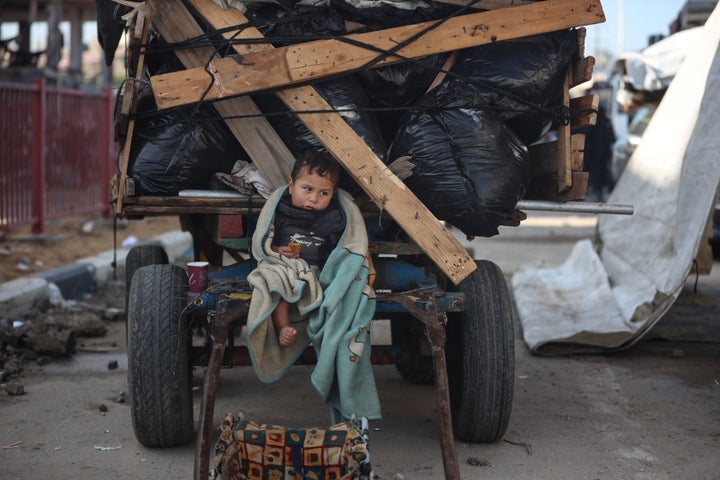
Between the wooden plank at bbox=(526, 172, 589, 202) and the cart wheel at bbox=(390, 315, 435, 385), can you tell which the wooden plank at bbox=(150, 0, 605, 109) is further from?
the cart wheel at bbox=(390, 315, 435, 385)

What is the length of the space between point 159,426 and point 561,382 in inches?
106

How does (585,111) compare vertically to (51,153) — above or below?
above

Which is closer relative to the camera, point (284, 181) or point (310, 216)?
point (310, 216)

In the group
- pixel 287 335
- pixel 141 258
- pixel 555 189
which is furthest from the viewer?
pixel 141 258

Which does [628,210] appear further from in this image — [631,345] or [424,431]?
[631,345]

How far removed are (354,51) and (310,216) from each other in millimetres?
749

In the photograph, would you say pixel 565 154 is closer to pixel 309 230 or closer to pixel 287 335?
pixel 309 230

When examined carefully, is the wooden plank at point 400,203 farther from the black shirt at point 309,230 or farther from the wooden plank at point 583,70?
the wooden plank at point 583,70

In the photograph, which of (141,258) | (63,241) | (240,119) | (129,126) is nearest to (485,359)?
(240,119)

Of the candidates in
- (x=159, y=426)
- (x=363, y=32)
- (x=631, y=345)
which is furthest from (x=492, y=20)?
(x=631, y=345)

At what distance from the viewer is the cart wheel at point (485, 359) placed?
A: 4.00m

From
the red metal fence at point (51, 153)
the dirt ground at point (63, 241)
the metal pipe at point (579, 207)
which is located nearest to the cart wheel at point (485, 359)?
the metal pipe at point (579, 207)

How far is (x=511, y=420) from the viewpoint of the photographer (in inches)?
185

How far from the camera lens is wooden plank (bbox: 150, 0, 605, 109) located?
3920 mm
